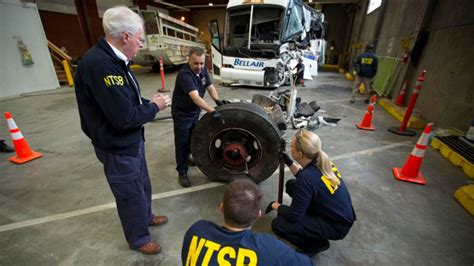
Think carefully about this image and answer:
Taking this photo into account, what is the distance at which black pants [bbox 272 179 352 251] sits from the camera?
174cm

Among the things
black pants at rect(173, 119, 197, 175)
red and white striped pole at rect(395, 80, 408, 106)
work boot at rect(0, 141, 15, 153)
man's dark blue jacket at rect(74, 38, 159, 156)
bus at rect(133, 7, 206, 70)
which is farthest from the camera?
bus at rect(133, 7, 206, 70)

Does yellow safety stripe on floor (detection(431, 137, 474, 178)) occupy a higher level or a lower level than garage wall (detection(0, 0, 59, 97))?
lower

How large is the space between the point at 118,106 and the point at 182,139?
4.60ft

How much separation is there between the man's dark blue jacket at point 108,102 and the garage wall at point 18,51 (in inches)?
371

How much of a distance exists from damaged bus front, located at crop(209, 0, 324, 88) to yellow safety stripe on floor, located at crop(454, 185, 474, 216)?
238 inches

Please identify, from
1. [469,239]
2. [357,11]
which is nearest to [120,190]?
[469,239]

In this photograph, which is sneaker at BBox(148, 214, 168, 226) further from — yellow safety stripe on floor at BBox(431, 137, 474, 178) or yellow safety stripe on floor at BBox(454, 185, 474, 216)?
yellow safety stripe on floor at BBox(431, 137, 474, 178)

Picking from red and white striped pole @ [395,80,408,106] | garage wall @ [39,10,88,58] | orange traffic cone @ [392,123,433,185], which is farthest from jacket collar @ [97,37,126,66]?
garage wall @ [39,10,88,58]

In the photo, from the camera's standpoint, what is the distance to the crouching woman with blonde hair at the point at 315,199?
5.33ft

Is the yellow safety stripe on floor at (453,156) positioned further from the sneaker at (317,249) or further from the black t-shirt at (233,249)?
the black t-shirt at (233,249)

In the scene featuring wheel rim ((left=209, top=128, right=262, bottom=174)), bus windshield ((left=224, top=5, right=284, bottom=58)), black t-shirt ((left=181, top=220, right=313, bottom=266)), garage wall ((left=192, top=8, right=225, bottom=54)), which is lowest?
wheel rim ((left=209, top=128, right=262, bottom=174))

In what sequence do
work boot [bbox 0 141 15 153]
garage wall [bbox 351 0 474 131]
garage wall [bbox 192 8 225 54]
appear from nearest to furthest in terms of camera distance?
work boot [bbox 0 141 15 153], garage wall [bbox 351 0 474 131], garage wall [bbox 192 8 225 54]

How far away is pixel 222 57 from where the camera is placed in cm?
856

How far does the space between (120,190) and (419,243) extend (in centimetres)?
271
